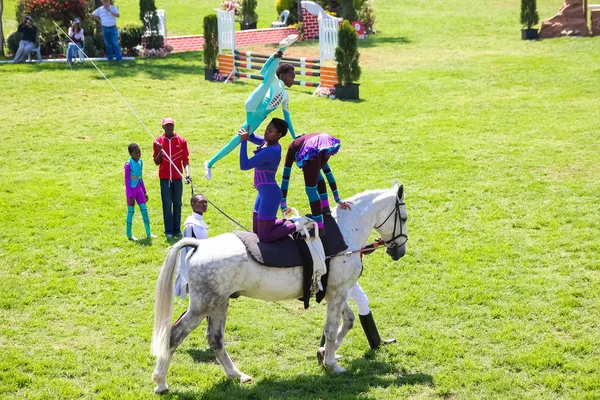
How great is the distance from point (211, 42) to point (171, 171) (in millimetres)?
13431

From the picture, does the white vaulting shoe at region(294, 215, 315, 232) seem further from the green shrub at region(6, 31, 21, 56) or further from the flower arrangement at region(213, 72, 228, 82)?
the green shrub at region(6, 31, 21, 56)

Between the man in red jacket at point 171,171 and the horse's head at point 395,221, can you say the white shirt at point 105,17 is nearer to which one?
the man in red jacket at point 171,171

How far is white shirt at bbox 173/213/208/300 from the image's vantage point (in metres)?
10.1

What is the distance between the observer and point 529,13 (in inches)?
1203

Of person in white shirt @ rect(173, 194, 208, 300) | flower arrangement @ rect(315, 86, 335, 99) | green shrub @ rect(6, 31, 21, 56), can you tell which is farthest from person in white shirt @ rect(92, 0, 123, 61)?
person in white shirt @ rect(173, 194, 208, 300)

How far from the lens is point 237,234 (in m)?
9.23

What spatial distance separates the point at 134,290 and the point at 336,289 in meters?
4.08

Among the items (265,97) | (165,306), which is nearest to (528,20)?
(265,97)

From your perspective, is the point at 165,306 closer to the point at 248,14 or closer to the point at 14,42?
the point at 14,42

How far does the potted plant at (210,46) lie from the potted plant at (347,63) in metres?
5.26

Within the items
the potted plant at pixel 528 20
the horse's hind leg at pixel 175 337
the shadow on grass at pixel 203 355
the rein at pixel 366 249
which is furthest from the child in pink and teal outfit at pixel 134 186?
the potted plant at pixel 528 20

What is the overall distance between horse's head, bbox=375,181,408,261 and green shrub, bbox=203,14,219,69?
1772cm

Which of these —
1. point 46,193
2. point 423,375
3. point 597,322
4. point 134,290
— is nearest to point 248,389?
point 423,375

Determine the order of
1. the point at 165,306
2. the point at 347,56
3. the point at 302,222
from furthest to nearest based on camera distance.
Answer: the point at 347,56 < the point at 302,222 < the point at 165,306
